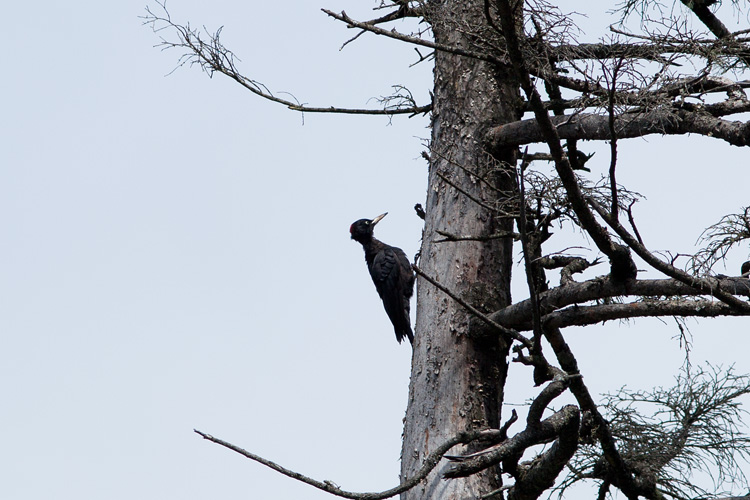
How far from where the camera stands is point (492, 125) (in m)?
4.46

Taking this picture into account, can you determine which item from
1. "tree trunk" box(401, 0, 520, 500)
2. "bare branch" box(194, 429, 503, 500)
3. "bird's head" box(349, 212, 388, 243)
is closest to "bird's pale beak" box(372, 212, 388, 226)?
"bird's head" box(349, 212, 388, 243)

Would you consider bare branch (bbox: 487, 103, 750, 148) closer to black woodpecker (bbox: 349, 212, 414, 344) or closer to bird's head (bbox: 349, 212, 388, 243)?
black woodpecker (bbox: 349, 212, 414, 344)

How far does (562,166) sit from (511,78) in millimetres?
1757

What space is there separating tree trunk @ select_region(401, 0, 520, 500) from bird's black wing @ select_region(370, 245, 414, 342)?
3322 millimetres

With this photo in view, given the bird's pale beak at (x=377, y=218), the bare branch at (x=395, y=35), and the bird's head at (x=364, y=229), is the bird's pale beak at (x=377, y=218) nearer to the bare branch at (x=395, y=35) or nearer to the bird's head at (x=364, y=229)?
the bird's head at (x=364, y=229)

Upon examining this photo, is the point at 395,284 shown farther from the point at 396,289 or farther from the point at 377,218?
the point at 377,218

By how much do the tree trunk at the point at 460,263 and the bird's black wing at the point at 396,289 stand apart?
131 inches

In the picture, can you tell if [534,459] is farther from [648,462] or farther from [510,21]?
[510,21]

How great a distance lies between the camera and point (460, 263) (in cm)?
421

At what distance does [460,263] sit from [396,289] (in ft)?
12.0

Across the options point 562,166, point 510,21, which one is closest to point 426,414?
point 562,166

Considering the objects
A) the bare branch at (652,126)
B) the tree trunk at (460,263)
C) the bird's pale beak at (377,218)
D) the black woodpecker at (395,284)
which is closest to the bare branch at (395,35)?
the tree trunk at (460,263)

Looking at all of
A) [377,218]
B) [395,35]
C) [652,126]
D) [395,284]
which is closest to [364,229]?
[377,218]

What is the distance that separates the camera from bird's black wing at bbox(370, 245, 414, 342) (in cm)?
782
